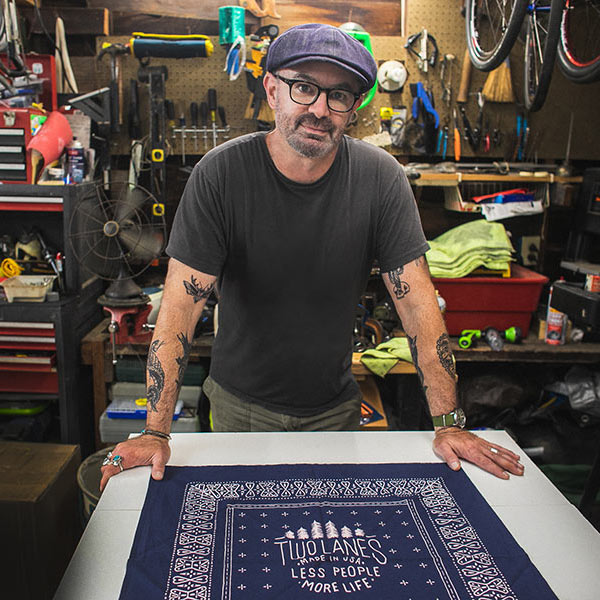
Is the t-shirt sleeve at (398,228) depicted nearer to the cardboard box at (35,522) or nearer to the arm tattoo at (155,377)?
the arm tattoo at (155,377)

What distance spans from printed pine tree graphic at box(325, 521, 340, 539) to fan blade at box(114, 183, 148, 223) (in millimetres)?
2036

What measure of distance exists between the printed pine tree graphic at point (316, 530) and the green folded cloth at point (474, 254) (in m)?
1.96

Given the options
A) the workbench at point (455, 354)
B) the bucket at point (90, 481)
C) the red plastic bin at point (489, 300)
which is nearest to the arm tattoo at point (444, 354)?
the bucket at point (90, 481)

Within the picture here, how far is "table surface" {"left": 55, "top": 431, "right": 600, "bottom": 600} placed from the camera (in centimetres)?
103

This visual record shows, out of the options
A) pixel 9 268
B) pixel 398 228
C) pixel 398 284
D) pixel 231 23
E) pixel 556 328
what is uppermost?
pixel 231 23

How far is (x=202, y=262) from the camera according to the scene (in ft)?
4.94

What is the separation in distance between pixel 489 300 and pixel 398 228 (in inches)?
59.1

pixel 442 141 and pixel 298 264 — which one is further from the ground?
pixel 442 141

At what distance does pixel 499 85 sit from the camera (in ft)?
10.3

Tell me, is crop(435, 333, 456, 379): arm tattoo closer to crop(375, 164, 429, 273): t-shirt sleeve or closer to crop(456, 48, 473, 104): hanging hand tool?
crop(375, 164, 429, 273): t-shirt sleeve

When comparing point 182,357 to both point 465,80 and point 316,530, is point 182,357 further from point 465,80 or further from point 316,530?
point 465,80

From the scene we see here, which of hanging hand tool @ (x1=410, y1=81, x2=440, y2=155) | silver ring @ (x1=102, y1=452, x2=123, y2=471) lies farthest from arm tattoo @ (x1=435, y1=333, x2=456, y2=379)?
hanging hand tool @ (x1=410, y1=81, x2=440, y2=155)

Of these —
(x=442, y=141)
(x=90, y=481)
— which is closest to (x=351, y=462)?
(x=90, y=481)

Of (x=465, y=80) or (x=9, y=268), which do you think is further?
(x=465, y=80)
